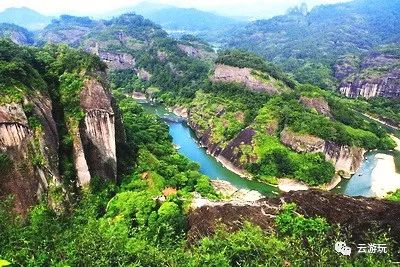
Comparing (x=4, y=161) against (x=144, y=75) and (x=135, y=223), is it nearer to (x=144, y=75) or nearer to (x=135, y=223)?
(x=135, y=223)

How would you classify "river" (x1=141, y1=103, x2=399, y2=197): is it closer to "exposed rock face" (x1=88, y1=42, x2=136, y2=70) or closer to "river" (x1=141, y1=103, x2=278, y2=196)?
"river" (x1=141, y1=103, x2=278, y2=196)

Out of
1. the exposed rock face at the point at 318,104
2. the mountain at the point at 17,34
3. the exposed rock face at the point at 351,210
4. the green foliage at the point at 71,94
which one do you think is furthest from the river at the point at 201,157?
the mountain at the point at 17,34

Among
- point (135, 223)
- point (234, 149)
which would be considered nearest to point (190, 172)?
point (135, 223)

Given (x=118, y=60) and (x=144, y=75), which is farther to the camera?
(x=118, y=60)

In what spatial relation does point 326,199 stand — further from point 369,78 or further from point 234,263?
point 369,78

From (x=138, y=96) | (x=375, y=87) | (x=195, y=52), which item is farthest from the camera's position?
(x=195, y=52)

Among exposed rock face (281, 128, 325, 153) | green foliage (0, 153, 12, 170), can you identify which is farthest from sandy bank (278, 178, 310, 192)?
green foliage (0, 153, 12, 170)

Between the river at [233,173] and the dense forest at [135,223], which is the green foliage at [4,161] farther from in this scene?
the river at [233,173]
